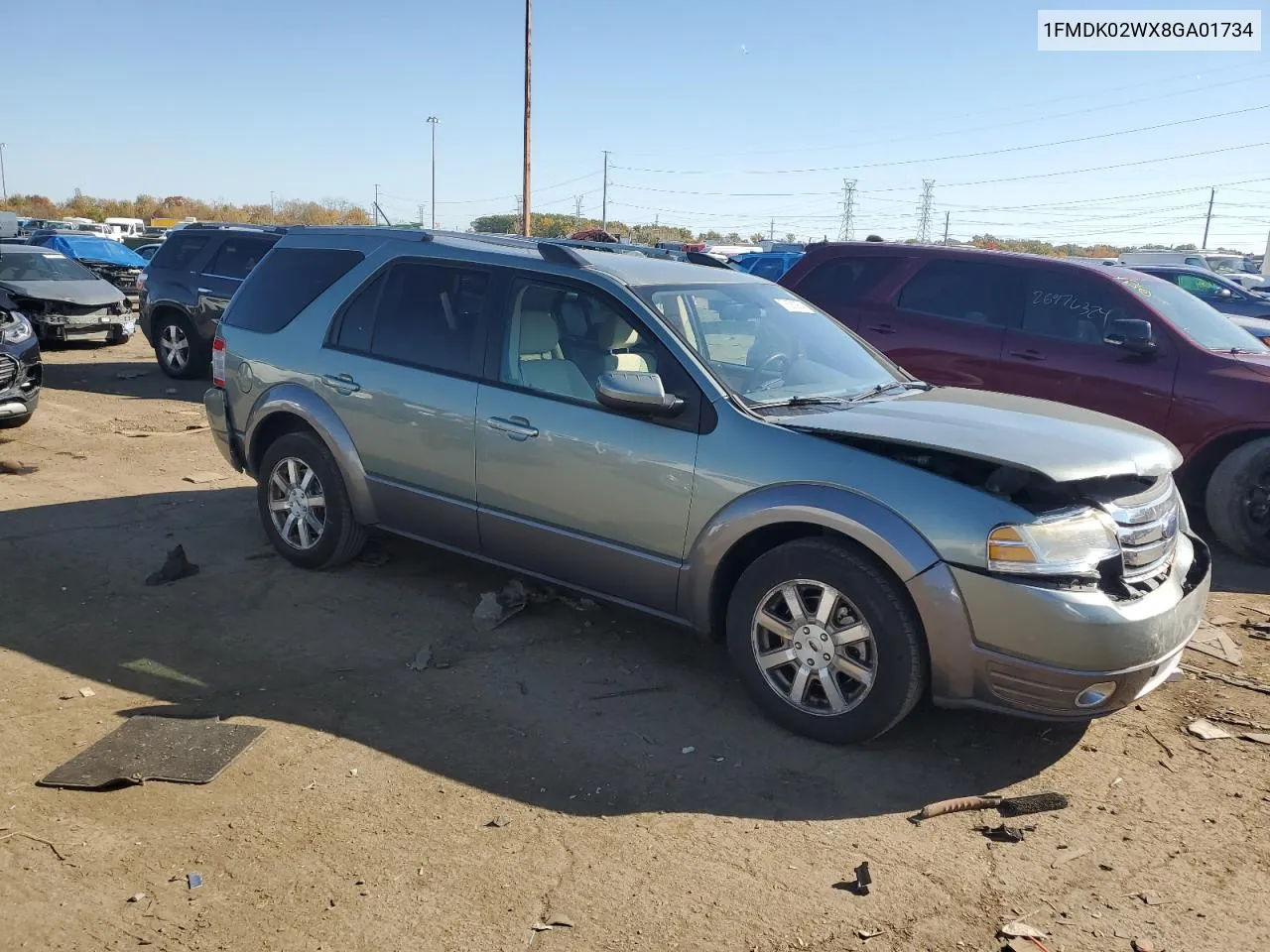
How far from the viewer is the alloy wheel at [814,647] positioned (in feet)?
12.8

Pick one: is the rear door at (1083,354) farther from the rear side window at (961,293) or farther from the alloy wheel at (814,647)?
the alloy wheel at (814,647)

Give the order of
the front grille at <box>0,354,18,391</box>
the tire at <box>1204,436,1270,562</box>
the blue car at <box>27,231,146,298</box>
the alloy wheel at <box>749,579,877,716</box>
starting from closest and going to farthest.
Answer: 1. the alloy wheel at <box>749,579,877,716</box>
2. the tire at <box>1204,436,1270,562</box>
3. the front grille at <box>0,354,18,391</box>
4. the blue car at <box>27,231,146,298</box>

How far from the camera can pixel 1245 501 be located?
670 cm

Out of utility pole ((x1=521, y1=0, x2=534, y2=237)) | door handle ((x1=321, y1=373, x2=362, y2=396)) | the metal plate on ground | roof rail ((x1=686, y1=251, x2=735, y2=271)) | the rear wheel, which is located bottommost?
the metal plate on ground

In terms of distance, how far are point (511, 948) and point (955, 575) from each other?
6.42ft

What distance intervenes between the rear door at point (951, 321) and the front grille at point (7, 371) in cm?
755

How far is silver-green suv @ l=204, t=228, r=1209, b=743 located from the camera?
368cm

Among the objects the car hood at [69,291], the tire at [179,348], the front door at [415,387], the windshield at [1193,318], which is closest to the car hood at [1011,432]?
the front door at [415,387]

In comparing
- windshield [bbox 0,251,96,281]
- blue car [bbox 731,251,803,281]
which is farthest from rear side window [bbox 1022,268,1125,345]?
blue car [bbox 731,251,803,281]

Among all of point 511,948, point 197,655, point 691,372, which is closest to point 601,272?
point 691,372

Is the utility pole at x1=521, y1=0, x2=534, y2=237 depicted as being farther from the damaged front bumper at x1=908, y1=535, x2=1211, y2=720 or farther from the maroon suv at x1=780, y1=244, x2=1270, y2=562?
the damaged front bumper at x1=908, y1=535, x2=1211, y2=720

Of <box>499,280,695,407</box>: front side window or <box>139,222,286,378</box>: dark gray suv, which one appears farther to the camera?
<box>139,222,286,378</box>: dark gray suv

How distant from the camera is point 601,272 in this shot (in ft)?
15.8

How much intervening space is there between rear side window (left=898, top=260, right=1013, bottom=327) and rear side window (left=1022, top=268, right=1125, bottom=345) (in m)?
0.17
